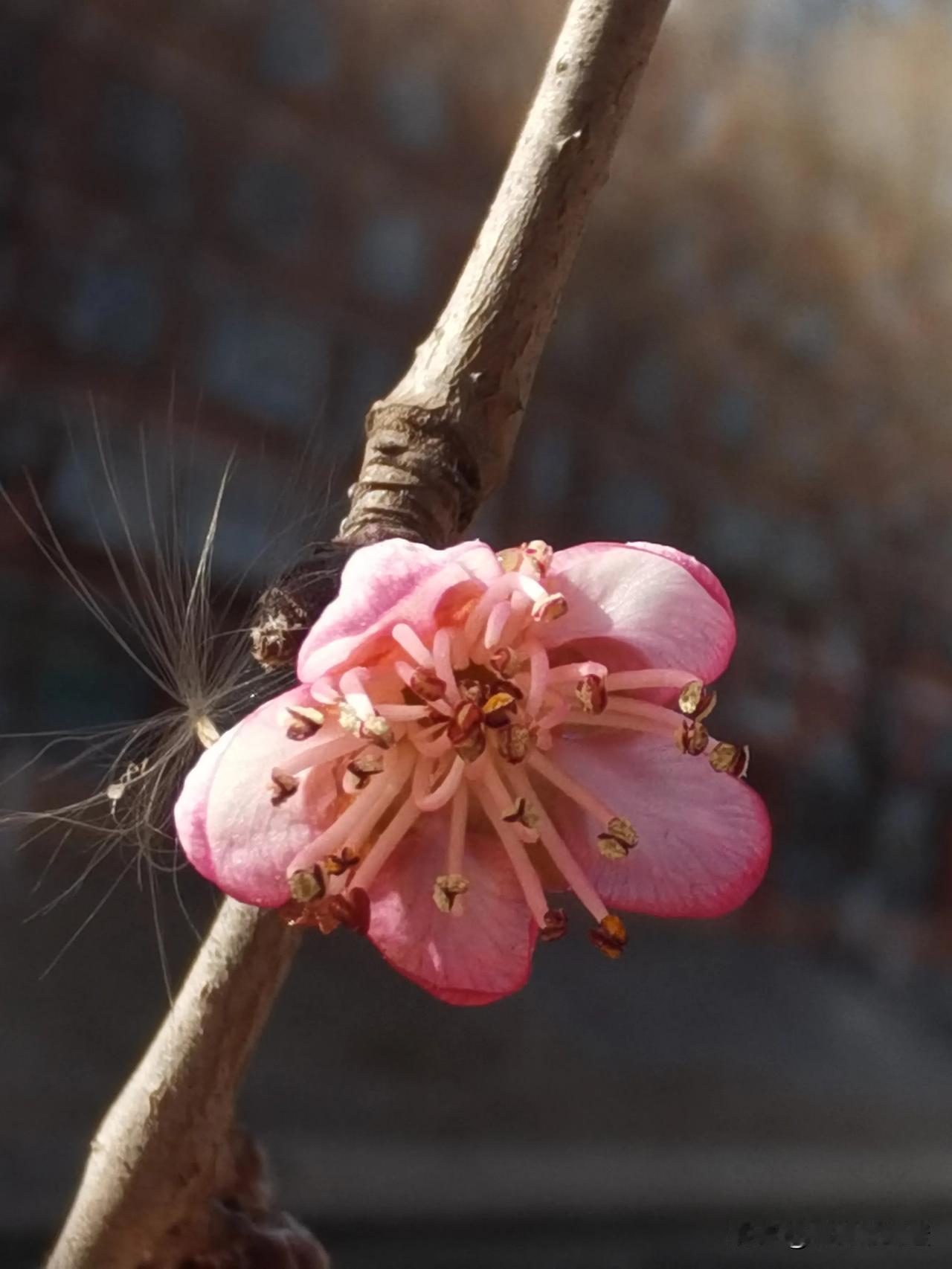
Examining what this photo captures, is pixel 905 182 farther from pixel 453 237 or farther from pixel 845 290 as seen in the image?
pixel 453 237

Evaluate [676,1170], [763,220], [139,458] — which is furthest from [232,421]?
[676,1170]

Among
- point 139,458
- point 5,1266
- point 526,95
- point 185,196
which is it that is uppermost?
Result: point 526,95

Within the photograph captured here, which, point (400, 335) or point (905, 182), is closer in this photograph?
point (400, 335)

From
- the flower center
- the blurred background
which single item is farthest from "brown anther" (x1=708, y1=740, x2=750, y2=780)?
the blurred background

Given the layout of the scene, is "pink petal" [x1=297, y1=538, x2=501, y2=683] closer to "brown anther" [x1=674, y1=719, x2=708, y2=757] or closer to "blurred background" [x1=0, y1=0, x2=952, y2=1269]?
"brown anther" [x1=674, y1=719, x2=708, y2=757]

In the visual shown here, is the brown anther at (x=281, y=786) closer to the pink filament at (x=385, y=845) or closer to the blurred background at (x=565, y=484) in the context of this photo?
the pink filament at (x=385, y=845)
